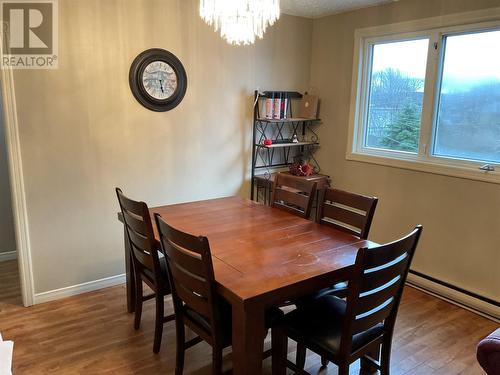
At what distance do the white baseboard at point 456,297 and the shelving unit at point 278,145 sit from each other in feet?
3.92

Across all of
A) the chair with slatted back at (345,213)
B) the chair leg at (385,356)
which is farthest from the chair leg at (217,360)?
the chair leg at (385,356)

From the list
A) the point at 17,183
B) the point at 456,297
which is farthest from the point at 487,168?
the point at 17,183

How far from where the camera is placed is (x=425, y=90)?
10.6ft

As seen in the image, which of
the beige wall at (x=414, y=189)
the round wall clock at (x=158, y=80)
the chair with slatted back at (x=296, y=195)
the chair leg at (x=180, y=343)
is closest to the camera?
the chair leg at (x=180, y=343)

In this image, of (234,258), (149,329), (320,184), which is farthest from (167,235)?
(320,184)

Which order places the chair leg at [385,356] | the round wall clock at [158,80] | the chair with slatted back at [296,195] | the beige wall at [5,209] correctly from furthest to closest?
the beige wall at [5,209] → the round wall clock at [158,80] → the chair with slatted back at [296,195] → the chair leg at [385,356]

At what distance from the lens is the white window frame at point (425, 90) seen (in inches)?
114

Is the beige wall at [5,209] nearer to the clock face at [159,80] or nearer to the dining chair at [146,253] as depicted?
the clock face at [159,80]

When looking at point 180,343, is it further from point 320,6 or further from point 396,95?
point 320,6

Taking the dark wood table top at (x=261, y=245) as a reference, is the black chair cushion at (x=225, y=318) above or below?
below

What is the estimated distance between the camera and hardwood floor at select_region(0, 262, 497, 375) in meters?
2.29

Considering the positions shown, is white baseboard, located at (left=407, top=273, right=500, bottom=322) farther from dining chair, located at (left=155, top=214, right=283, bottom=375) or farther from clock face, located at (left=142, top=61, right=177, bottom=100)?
clock face, located at (left=142, top=61, right=177, bottom=100)

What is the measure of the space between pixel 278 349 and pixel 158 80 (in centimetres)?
220

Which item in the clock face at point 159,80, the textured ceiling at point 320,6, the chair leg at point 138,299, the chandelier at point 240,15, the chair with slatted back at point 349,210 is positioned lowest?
the chair leg at point 138,299
